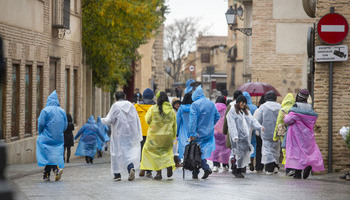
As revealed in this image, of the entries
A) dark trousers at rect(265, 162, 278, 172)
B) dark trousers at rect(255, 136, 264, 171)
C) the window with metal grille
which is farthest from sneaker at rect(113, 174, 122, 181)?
the window with metal grille

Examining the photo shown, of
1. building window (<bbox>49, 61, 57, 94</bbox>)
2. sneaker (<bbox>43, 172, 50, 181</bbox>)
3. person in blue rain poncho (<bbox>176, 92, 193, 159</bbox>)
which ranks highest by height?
building window (<bbox>49, 61, 57, 94</bbox>)

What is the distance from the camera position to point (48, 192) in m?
9.62

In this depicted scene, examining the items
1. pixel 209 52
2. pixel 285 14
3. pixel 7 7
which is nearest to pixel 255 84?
pixel 7 7

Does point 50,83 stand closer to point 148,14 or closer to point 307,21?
point 148,14

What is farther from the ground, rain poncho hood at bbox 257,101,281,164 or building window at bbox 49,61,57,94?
building window at bbox 49,61,57,94

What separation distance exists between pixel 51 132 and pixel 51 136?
87mm

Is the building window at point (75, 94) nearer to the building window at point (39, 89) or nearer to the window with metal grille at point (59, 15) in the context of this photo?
the window with metal grille at point (59, 15)

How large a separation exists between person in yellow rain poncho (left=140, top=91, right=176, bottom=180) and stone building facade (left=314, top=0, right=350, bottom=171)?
2838 mm

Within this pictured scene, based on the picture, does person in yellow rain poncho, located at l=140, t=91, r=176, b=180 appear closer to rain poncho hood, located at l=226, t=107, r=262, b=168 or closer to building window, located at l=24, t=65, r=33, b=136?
rain poncho hood, located at l=226, t=107, r=262, b=168

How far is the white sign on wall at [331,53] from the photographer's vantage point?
1237cm

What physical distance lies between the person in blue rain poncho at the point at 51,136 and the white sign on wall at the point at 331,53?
15.7ft

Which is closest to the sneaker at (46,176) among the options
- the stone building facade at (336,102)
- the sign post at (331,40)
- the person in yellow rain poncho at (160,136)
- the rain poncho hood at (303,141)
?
the person in yellow rain poncho at (160,136)

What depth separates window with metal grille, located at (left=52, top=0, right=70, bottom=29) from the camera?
66.4 feet

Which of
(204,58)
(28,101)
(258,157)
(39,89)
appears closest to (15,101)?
(28,101)
